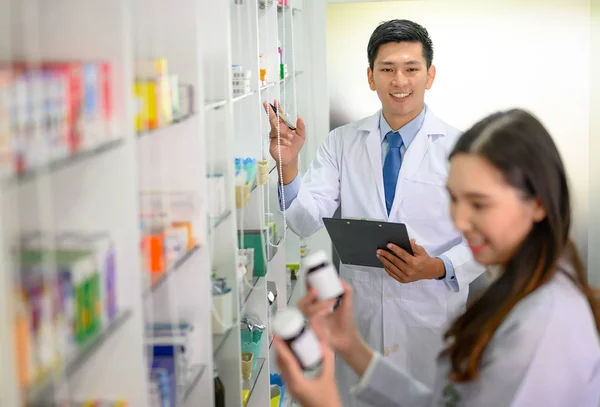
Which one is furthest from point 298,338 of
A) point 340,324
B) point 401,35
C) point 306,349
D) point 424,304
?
point 401,35

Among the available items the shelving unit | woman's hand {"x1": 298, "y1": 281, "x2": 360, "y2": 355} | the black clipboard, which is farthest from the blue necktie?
woman's hand {"x1": 298, "y1": 281, "x2": 360, "y2": 355}

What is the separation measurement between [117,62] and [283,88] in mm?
2476

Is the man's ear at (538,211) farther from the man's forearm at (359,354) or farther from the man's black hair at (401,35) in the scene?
the man's black hair at (401,35)

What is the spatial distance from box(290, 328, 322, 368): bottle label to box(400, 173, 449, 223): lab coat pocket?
1.62 m

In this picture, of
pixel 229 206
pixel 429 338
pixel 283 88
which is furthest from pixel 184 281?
pixel 283 88

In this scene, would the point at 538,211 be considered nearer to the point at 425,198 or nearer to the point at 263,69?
the point at 425,198

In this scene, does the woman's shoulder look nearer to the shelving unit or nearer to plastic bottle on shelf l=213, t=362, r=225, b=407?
the shelving unit

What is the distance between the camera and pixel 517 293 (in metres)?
1.57

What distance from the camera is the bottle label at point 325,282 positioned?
65.2 inches

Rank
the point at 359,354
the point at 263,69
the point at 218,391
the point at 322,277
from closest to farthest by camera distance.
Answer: the point at 322,277
the point at 359,354
the point at 218,391
the point at 263,69

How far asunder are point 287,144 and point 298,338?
1.63m

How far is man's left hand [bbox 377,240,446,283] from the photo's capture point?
2.85 metres

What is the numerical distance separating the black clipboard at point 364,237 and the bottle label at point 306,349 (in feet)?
4.16

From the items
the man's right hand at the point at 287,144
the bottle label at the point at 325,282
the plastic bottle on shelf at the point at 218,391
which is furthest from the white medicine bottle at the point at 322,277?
the man's right hand at the point at 287,144
